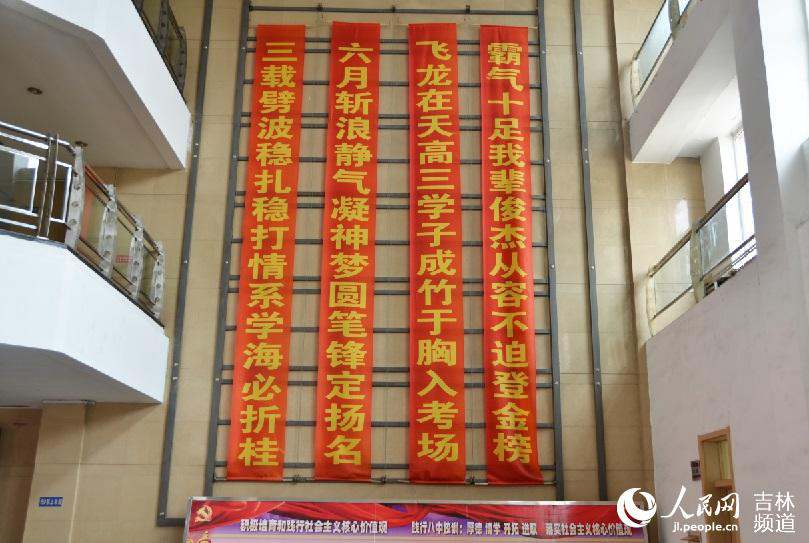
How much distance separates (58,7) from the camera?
22.7 ft

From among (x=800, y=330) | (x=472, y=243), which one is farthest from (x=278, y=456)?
(x=800, y=330)

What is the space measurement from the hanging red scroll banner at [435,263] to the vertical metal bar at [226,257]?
2.06 meters

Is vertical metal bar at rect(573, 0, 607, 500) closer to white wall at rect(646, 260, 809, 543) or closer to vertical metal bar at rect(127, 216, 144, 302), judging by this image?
white wall at rect(646, 260, 809, 543)

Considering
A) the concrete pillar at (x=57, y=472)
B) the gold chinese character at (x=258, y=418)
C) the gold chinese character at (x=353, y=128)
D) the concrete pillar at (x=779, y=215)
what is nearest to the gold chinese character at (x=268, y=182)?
the gold chinese character at (x=353, y=128)

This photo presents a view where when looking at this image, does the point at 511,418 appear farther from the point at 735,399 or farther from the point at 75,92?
the point at 75,92

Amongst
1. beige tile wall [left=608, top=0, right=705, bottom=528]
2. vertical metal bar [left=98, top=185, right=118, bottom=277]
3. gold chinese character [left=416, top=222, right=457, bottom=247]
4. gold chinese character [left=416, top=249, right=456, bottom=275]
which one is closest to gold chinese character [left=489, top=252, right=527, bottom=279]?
gold chinese character [left=416, top=249, right=456, bottom=275]

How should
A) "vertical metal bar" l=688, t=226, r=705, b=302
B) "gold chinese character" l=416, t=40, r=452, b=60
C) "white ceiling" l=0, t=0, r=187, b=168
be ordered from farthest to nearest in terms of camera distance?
1. "gold chinese character" l=416, t=40, r=452, b=60
2. "vertical metal bar" l=688, t=226, r=705, b=302
3. "white ceiling" l=0, t=0, r=187, b=168

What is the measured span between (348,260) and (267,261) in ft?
3.02

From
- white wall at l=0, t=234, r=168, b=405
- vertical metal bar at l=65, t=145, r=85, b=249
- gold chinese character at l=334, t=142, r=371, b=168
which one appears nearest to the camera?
white wall at l=0, t=234, r=168, b=405

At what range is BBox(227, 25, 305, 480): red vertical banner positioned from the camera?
30.0 ft

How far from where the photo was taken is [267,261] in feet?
31.8

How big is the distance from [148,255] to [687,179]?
240 inches

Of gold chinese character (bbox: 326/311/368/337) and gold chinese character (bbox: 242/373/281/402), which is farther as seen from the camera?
gold chinese character (bbox: 326/311/368/337)

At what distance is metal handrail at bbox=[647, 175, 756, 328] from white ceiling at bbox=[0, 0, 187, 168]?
5.49 m
